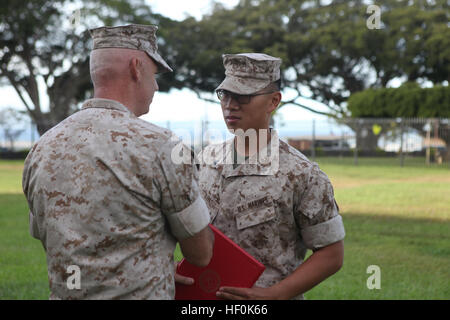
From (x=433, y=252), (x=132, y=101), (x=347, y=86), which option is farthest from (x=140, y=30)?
(x=347, y=86)

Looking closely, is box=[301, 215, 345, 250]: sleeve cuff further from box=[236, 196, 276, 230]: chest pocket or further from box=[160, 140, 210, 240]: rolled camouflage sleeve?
box=[160, 140, 210, 240]: rolled camouflage sleeve

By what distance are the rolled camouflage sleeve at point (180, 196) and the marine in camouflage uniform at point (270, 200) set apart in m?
0.41

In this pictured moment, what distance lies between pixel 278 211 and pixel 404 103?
28.4 metres

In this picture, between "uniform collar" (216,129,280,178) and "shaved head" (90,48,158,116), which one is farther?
"uniform collar" (216,129,280,178)

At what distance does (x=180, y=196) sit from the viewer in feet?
5.66

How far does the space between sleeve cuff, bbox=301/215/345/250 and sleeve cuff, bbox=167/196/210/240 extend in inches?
19.0

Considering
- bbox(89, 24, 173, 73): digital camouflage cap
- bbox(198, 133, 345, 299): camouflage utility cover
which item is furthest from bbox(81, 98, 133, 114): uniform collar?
bbox(198, 133, 345, 299): camouflage utility cover

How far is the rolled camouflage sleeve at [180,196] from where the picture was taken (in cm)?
171

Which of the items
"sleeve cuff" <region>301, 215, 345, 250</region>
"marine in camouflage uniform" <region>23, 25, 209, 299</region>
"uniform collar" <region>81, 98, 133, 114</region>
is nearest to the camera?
"marine in camouflage uniform" <region>23, 25, 209, 299</region>

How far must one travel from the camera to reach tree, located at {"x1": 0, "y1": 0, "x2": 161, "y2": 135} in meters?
28.9

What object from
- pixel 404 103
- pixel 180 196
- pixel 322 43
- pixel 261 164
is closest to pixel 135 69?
pixel 180 196

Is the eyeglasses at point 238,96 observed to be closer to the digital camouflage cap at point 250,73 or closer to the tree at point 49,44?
the digital camouflage cap at point 250,73
